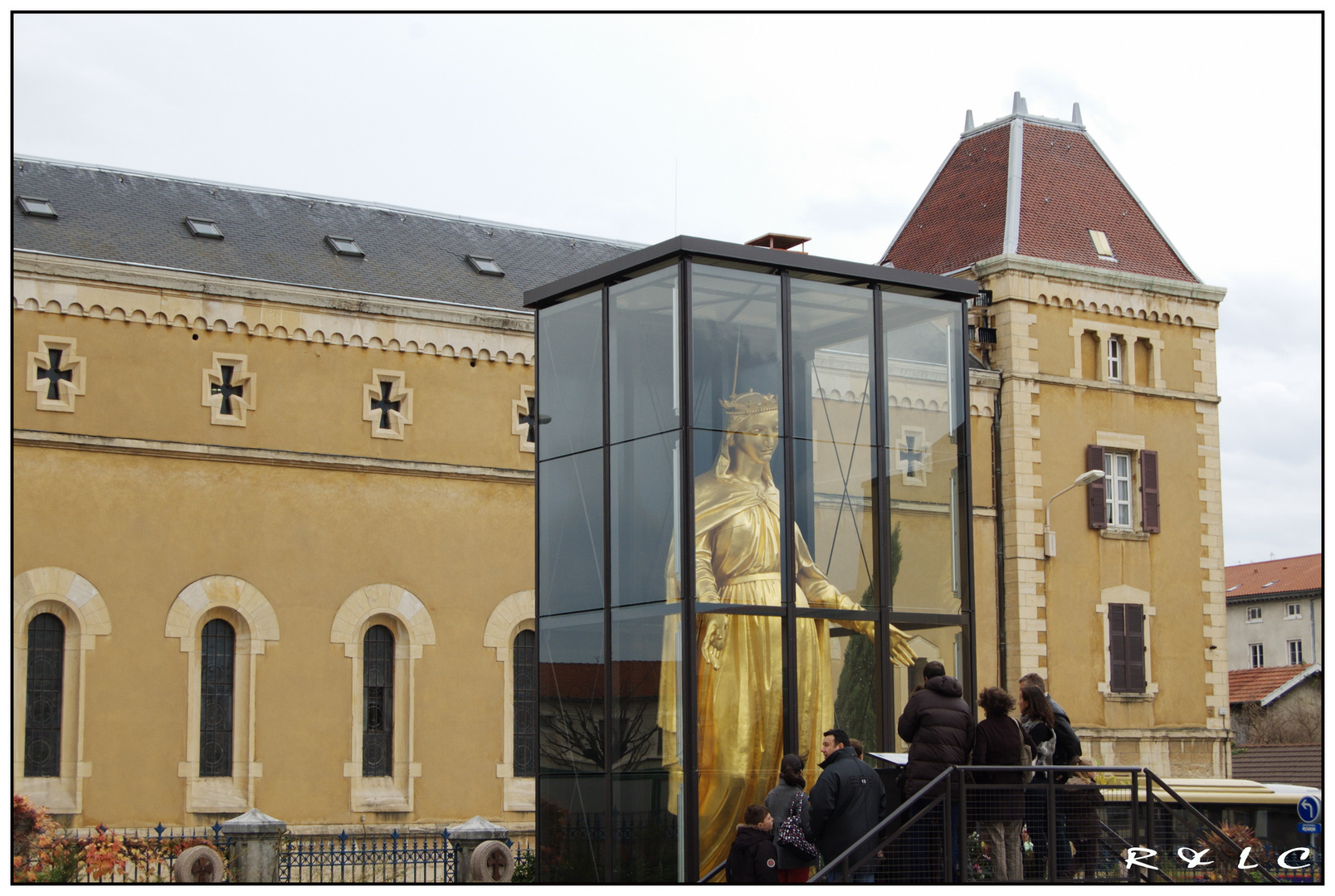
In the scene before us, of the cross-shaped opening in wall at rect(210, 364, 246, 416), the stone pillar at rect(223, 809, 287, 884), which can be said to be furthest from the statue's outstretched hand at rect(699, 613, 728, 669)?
the cross-shaped opening in wall at rect(210, 364, 246, 416)

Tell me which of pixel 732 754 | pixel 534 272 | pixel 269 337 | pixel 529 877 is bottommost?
pixel 529 877

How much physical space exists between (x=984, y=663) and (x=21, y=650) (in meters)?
16.5

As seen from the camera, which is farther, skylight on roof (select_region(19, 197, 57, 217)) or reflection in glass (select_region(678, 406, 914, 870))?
skylight on roof (select_region(19, 197, 57, 217))

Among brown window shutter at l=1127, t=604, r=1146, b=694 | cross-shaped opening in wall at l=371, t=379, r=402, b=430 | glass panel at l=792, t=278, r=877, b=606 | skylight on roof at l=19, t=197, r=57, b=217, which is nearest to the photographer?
glass panel at l=792, t=278, r=877, b=606

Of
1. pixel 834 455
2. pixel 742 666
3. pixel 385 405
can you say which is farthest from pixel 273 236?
pixel 742 666

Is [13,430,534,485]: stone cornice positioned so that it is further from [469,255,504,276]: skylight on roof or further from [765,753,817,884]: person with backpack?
[765,753,817,884]: person with backpack

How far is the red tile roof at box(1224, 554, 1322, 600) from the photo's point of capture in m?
61.9

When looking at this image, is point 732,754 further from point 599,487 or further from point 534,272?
point 534,272

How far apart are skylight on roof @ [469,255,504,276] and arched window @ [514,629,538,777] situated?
6.79 m

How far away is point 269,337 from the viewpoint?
24.8 m

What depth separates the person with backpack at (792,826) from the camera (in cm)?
1281

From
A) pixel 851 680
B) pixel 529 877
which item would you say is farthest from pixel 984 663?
pixel 851 680

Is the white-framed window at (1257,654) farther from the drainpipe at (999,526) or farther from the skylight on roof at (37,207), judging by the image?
the skylight on roof at (37,207)

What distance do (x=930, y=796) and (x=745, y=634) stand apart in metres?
2.27
